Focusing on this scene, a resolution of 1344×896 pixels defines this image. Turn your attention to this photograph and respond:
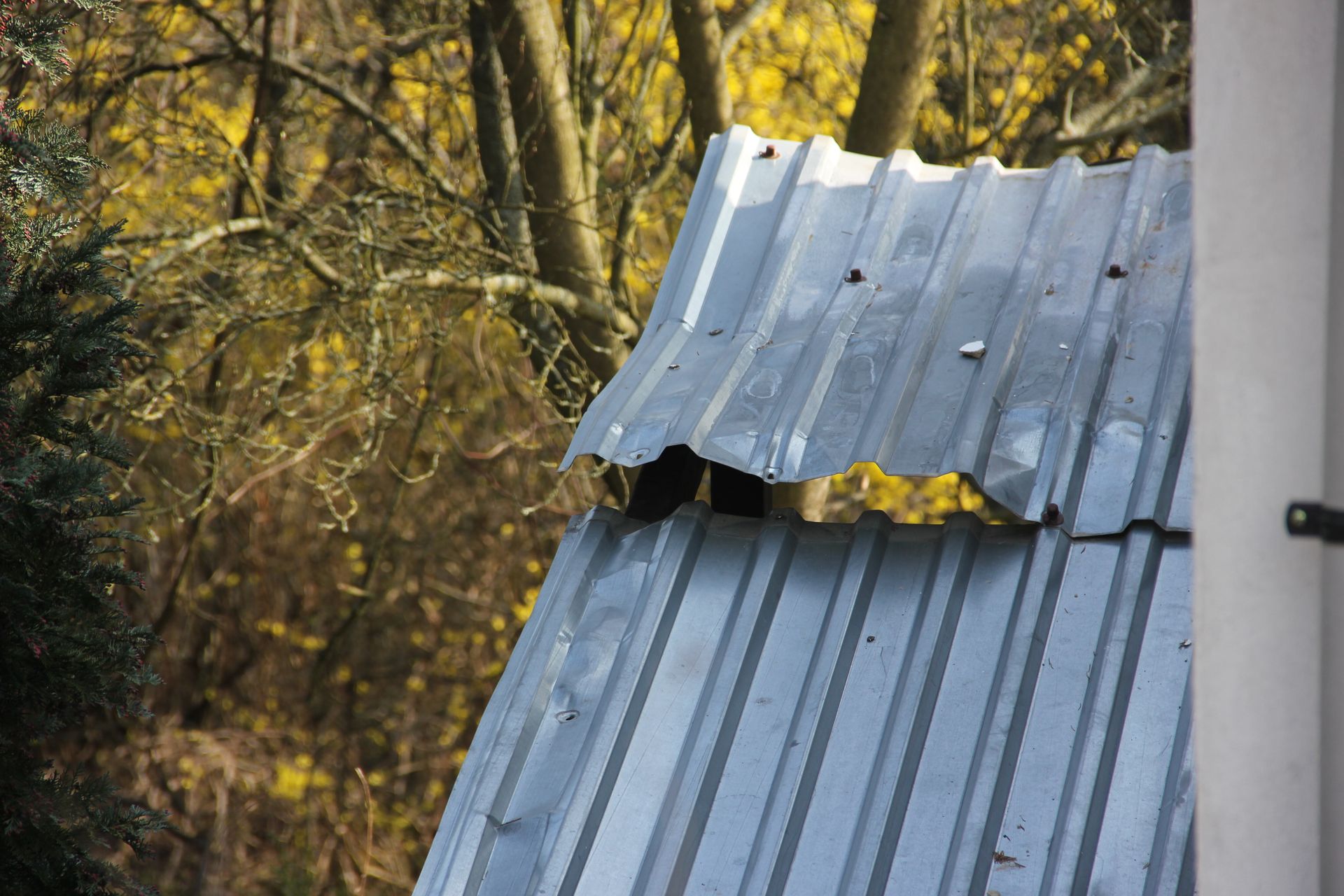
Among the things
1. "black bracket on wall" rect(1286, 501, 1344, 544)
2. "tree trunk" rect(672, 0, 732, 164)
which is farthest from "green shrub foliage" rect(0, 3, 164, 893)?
"tree trunk" rect(672, 0, 732, 164)

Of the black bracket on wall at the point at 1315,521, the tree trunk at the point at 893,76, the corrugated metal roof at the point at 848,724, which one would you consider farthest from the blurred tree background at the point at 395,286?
the black bracket on wall at the point at 1315,521

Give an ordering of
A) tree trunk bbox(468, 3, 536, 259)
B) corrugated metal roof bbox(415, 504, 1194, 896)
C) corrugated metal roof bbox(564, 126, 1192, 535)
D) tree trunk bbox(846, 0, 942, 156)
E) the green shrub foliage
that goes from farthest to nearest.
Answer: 1. tree trunk bbox(468, 3, 536, 259)
2. tree trunk bbox(846, 0, 942, 156)
3. the green shrub foliage
4. corrugated metal roof bbox(564, 126, 1192, 535)
5. corrugated metal roof bbox(415, 504, 1194, 896)

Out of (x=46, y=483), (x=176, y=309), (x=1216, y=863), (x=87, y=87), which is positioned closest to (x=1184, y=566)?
(x=1216, y=863)

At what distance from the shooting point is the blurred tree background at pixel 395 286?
558 cm

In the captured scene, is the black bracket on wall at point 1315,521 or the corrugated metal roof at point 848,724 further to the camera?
the corrugated metal roof at point 848,724

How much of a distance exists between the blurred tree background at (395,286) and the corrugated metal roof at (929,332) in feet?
8.32

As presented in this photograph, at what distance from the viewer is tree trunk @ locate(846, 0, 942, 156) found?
17.6 feet

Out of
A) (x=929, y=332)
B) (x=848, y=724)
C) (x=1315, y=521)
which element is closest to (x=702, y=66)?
(x=929, y=332)

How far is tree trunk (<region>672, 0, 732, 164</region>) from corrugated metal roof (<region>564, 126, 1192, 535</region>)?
2.83 m

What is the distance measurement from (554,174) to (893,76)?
1.70 m

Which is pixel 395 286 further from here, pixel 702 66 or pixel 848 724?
pixel 848 724

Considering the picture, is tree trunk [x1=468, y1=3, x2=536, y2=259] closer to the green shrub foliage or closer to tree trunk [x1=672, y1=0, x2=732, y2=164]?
tree trunk [x1=672, y1=0, x2=732, y2=164]

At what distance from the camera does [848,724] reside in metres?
2.08

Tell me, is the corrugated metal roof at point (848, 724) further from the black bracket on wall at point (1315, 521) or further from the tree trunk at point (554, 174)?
the tree trunk at point (554, 174)
